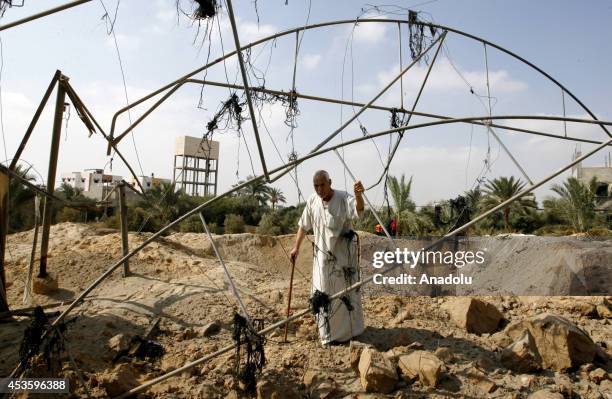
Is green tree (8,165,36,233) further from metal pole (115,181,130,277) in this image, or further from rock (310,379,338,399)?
rock (310,379,338,399)

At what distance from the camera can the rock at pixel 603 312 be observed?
5582 mm

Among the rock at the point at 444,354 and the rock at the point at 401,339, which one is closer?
the rock at the point at 444,354

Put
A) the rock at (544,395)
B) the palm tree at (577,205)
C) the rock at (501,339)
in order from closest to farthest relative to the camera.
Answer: the rock at (544,395)
the rock at (501,339)
the palm tree at (577,205)

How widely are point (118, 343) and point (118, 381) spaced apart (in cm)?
93

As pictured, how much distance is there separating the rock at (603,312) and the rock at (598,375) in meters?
1.62

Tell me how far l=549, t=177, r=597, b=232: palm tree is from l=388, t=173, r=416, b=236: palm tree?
7747 millimetres

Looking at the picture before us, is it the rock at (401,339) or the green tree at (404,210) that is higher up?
the green tree at (404,210)

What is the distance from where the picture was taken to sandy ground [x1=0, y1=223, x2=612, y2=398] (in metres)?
4.08

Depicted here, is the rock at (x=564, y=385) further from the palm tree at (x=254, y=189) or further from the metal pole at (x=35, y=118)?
the metal pole at (x=35, y=118)

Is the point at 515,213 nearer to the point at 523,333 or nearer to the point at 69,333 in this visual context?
the point at 523,333

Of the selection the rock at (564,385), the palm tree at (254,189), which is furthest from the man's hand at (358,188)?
the rock at (564,385)

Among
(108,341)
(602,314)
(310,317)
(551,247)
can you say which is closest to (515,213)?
(551,247)

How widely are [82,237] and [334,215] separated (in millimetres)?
6395

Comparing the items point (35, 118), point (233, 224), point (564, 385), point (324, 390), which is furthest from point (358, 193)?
point (233, 224)
